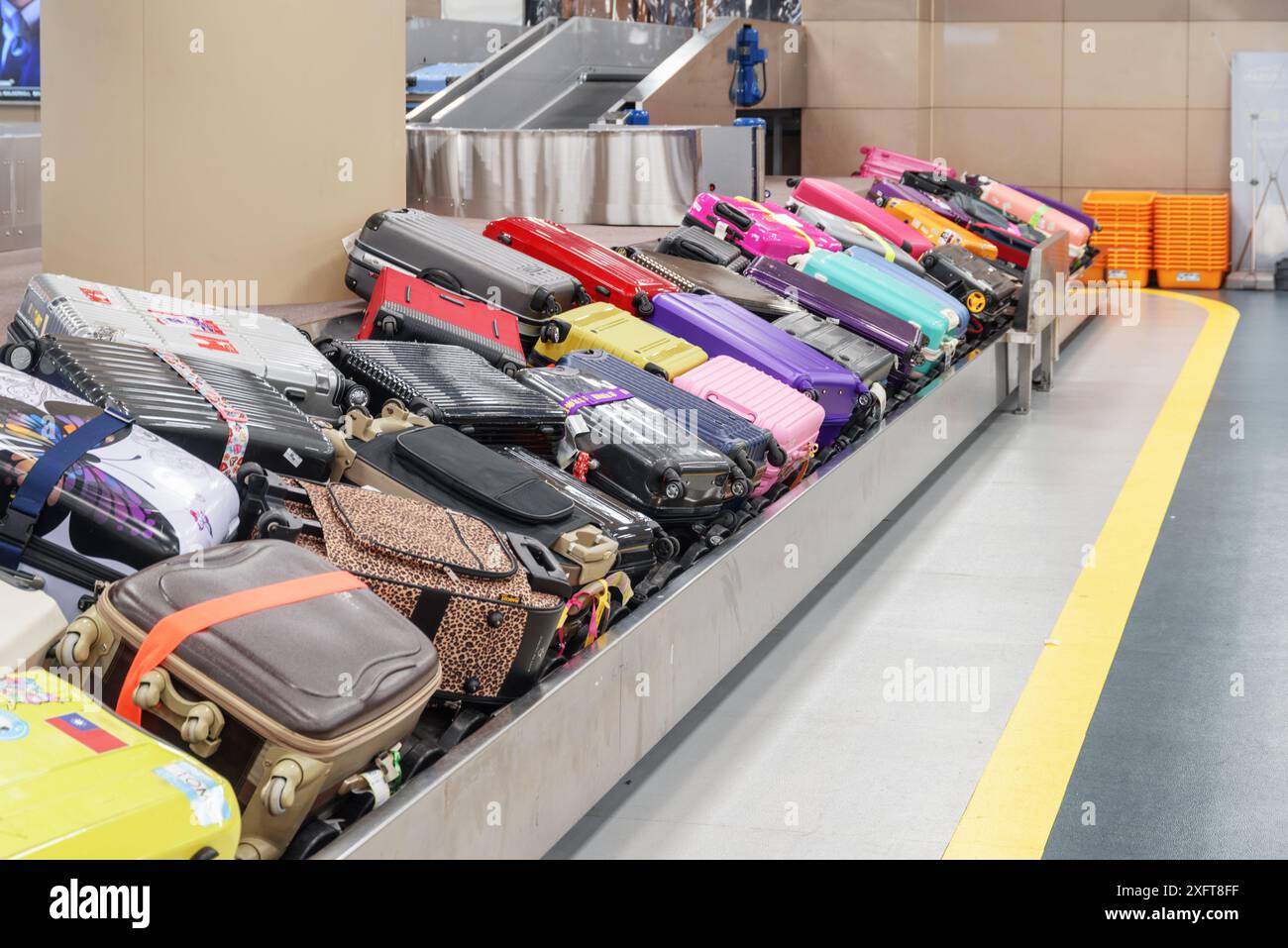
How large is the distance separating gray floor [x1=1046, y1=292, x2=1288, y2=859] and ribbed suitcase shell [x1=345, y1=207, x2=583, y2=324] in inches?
79.2

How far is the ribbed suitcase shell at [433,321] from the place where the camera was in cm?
411

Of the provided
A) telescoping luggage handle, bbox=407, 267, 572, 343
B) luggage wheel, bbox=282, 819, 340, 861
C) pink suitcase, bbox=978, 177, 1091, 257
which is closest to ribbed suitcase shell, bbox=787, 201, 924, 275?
telescoping luggage handle, bbox=407, 267, 572, 343

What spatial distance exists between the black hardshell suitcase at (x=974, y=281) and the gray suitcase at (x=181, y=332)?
387 centimetres

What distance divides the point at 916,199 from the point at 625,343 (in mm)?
4633

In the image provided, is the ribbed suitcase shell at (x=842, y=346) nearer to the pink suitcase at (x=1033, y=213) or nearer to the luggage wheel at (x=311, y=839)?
the luggage wheel at (x=311, y=839)

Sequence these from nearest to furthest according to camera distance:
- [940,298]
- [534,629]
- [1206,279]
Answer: [534,629]
[940,298]
[1206,279]

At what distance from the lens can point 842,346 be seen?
5.28m

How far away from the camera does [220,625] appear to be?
2.11m

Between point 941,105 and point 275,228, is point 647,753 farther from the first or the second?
point 941,105

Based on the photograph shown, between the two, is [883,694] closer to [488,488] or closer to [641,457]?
[641,457]

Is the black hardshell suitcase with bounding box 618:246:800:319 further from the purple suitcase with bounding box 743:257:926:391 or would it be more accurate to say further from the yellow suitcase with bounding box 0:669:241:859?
the yellow suitcase with bounding box 0:669:241:859

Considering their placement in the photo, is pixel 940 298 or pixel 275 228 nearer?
pixel 275 228

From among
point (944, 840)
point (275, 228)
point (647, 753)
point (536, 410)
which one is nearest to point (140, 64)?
point (275, 228)
